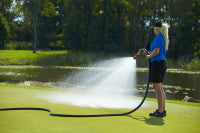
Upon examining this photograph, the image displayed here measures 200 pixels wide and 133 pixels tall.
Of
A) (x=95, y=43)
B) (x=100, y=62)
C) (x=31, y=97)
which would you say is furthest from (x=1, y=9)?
(x=31, y=97)

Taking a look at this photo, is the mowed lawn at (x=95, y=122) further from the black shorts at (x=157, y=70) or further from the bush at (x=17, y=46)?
the bush at (x=17, y=46)

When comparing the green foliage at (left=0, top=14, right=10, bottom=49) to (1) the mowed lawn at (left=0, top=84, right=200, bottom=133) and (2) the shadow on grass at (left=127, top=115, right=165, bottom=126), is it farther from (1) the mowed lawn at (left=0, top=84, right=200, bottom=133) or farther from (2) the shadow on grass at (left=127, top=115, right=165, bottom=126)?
(2) the shadow on grass at (left=127, top=115, right=165, bottom=126)

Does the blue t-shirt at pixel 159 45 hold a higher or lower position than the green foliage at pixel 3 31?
lower

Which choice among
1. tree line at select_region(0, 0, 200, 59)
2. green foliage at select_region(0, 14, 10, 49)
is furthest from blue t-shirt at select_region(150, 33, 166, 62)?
green foliage at select_region(0, 14, 10, 49)

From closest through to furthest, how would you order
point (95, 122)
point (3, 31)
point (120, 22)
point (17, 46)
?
1. point (95, 122)
2. point (120, 22)
3. point (3, 31)
4. point (17, 46)

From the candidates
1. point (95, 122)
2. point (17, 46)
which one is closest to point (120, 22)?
point (17, 46)

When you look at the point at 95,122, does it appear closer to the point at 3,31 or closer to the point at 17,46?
the point at 3,31

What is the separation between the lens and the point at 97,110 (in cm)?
611

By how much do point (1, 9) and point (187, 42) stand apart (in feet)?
128

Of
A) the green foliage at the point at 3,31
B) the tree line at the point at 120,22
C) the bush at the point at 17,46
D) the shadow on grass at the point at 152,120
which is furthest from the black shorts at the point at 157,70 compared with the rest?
the bush at the point at 17,46

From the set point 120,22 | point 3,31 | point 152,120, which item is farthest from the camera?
point 3,31

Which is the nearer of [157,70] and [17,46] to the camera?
[157,70]

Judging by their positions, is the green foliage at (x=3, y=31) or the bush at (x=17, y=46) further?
the bush at (x=17, y=46)

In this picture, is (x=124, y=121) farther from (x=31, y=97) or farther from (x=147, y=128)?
(x=31, y=97)
